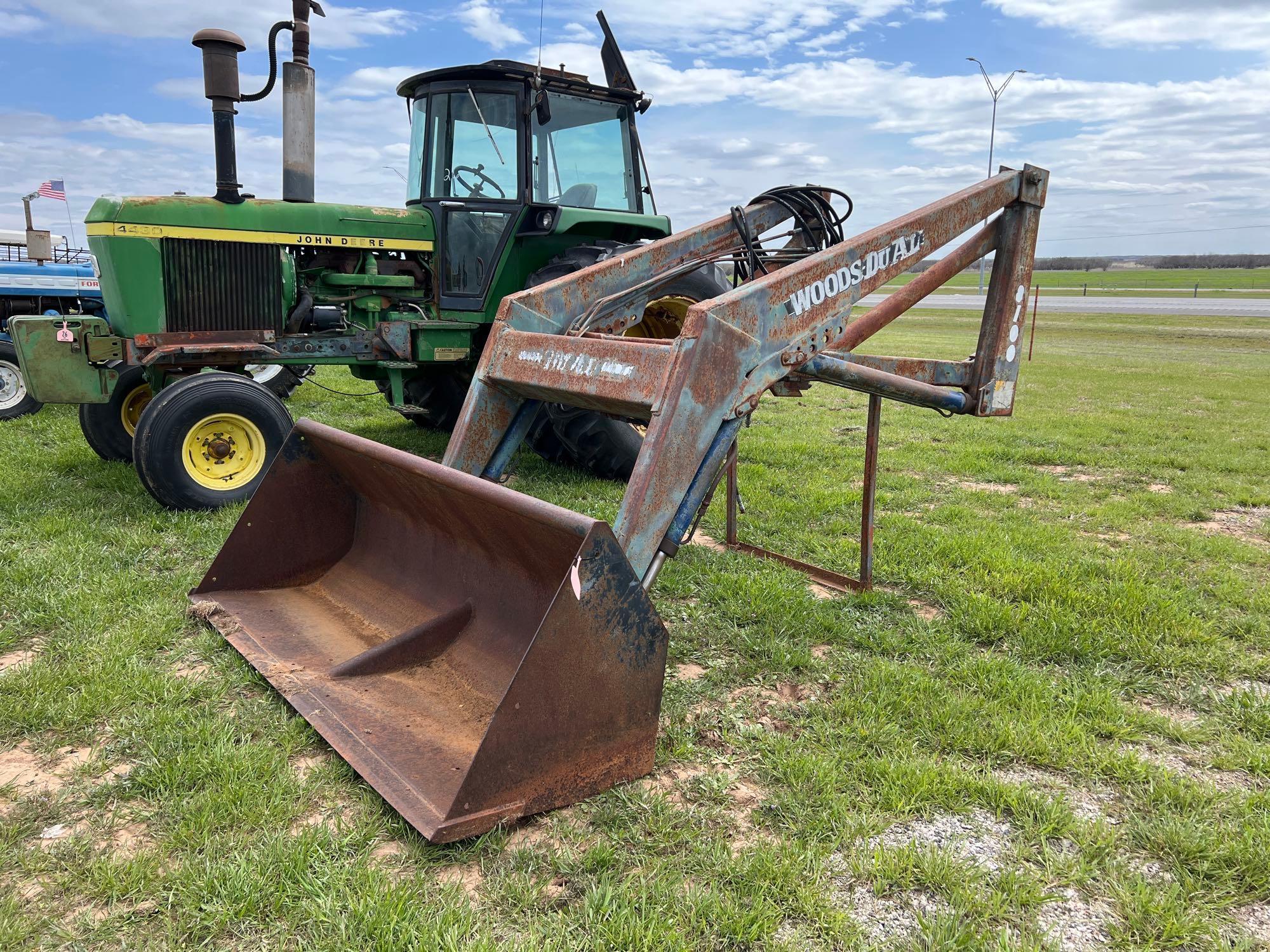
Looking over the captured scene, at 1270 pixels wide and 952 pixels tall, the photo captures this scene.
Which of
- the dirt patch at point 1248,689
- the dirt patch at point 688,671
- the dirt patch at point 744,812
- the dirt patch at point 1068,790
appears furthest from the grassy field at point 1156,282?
the dirt patch at point 744,812

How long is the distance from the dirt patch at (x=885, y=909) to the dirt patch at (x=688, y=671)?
1.15m

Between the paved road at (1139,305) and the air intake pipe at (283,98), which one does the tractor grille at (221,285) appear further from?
the paved road at (1139,305)

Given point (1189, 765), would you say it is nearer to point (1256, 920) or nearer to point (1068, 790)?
point (1068, 790)

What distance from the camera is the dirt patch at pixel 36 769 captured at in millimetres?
2521

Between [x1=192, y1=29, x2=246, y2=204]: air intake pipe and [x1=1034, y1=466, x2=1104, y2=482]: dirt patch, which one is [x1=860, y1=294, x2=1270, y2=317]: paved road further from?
[x1=192, y1=29, x2=246, y2=204]: air intake pipe

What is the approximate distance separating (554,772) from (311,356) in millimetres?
4367

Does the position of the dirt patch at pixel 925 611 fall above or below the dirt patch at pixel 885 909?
above

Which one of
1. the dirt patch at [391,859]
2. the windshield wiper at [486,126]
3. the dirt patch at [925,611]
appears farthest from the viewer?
the windshield wiper at [486,126]

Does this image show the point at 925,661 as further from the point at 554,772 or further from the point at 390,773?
the point at 390,773

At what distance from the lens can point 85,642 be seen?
3.39 metres

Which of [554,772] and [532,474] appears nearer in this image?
[554,772]

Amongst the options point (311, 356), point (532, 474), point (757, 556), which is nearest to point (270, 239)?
point (311, 356)

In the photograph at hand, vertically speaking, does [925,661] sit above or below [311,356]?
below

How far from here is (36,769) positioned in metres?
2.62
